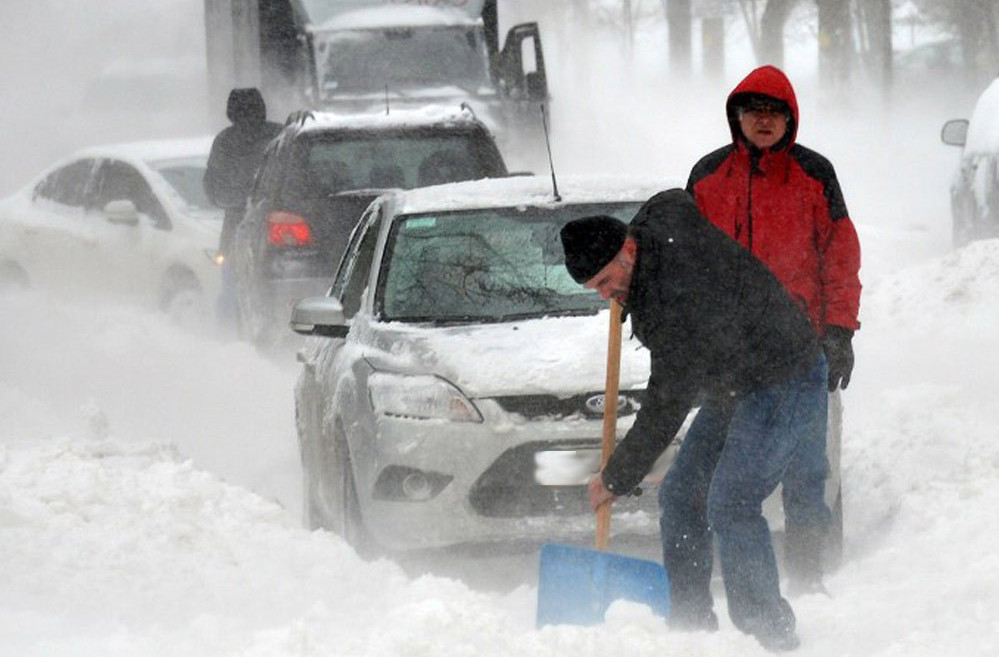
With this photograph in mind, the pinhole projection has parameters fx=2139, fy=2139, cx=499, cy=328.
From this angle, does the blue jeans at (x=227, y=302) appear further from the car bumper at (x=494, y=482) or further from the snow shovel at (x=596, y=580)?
the snow shovel at (x=596, y=580)

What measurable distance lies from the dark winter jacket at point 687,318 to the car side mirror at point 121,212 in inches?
393

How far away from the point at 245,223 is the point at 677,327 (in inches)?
292

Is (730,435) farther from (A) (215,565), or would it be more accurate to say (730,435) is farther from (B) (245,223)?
(B) (245,223)

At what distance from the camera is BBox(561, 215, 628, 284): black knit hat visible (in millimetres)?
5109

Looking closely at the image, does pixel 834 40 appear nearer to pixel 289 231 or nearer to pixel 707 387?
pixel 289 231

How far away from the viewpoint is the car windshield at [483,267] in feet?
24.8

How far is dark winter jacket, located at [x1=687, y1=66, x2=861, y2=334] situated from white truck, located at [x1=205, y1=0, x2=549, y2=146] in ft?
39.0

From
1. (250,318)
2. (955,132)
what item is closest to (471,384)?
(250,318)

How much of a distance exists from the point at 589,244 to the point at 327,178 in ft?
22.5

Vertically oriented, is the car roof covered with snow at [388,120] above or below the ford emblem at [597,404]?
above

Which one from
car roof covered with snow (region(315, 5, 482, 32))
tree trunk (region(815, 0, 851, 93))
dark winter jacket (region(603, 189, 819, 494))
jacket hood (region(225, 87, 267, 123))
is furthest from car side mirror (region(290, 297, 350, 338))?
tree trunk (region(815, 0, 851, 93))

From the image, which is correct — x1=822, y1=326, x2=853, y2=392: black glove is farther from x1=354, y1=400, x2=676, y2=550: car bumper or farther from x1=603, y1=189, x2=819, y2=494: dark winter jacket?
x1=603, y1=189, x2=819, y2=494: dark winter jacket

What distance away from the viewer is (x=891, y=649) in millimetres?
5688

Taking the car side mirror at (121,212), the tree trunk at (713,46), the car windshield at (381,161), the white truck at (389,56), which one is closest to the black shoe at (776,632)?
the car windshield at (381,161)
